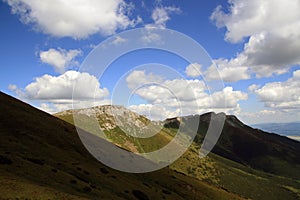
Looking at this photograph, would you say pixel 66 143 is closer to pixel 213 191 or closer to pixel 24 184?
pixel 24 184

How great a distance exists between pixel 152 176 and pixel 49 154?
4686cm

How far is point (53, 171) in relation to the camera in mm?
62875

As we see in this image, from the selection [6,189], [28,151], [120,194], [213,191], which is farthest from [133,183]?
[213,191]

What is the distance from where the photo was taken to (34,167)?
2387 inches

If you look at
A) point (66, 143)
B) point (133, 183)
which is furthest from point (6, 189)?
point (66, 143)

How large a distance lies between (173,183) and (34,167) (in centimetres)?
6523

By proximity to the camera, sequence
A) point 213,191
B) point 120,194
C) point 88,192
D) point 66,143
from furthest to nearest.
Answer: point 213,191 → point 66,143 → point 120,194 → point 88,192

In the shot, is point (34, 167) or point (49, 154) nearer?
point (34, 167)

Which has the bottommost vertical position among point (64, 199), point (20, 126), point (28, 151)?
point (64, 199)

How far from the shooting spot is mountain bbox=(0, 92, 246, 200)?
49.1 metres

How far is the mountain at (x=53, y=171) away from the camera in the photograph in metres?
49.1

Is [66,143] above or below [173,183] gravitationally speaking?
above

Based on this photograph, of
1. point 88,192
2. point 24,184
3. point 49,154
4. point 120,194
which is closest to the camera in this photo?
point 24,184

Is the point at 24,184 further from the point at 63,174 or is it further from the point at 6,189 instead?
the point at 63,174
